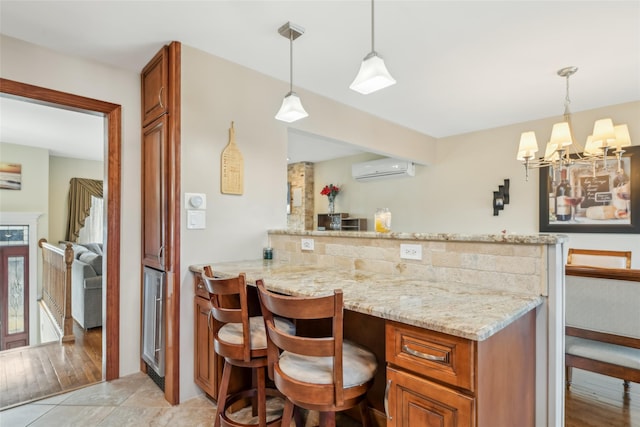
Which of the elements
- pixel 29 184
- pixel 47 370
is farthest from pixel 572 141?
pixel 29 184

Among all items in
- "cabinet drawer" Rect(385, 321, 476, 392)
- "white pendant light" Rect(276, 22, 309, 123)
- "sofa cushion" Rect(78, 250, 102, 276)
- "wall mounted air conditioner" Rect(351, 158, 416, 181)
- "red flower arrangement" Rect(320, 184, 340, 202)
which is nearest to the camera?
"cabinet drawer" Rect(385, 321, 476, 392)

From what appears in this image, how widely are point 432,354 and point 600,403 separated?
199 centimetres

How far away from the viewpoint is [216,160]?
2459mm

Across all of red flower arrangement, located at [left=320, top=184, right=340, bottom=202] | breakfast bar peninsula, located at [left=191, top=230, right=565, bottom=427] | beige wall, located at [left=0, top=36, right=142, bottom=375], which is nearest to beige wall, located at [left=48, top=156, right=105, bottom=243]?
red flower arrangement, located at [left=320, top=184, right=340, bottom=202]

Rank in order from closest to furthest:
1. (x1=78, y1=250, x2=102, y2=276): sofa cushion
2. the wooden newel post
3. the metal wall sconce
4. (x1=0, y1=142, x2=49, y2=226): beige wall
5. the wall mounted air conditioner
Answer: the wooden newel post → (x1=78, y1=250, x2=102, y2=276): sofa cushion → the metal wall sconce → the wall mounted air conditioner → (x1=0, y1=142, x2=49, y2=226): beige wall

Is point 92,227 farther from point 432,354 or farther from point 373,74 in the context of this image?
point 432,354

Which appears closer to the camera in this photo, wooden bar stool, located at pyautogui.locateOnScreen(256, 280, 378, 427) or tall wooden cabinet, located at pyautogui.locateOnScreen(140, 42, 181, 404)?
wooden bar stool, located at pyautogui.locateOnScreen(256, 280, 378, 427)

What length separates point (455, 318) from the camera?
1.12 metres

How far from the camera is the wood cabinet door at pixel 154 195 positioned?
2.29m

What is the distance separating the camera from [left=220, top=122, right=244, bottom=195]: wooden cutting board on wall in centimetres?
249

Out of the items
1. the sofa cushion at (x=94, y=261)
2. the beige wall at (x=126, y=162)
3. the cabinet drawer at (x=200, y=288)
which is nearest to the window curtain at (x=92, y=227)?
the sofa cushion at (x=94, y=261)

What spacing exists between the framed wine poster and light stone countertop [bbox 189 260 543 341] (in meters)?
2.74

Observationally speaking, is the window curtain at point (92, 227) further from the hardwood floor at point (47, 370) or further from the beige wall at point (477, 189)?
the beige wall at point (477, 189)

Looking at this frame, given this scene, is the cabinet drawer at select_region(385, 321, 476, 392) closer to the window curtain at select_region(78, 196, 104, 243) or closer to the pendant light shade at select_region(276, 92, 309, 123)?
the pendant light shade at select_region(276, 92, 309, 123)
